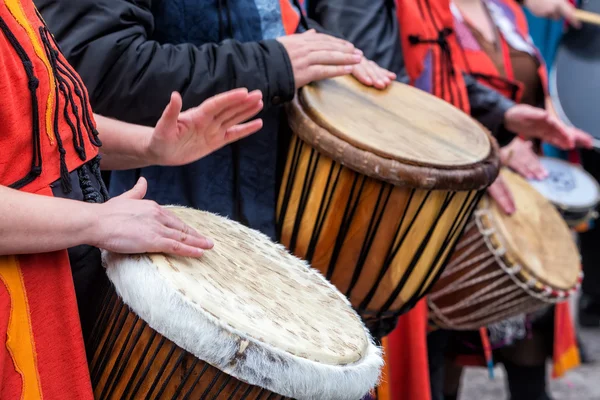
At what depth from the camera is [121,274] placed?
3.64 feet

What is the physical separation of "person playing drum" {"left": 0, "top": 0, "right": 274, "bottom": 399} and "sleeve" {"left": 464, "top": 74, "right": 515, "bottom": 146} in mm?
1750

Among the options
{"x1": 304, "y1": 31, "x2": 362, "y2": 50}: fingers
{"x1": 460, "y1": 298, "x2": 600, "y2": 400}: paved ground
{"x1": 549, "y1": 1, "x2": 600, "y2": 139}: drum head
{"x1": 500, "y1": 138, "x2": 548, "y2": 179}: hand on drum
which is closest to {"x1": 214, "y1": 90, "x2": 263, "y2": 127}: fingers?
{"x1": 304, "y1": 31, "x2": 362, "y2": 50}: fingers

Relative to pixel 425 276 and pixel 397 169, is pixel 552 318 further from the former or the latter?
pixel 397 169

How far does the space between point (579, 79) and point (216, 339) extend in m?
2.73

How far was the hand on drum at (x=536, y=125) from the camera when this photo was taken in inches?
106

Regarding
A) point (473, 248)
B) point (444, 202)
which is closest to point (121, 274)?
point (444, 202)

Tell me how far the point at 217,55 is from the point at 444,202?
55cm

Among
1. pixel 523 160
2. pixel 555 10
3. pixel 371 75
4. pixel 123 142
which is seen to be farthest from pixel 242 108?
pixel 555 10

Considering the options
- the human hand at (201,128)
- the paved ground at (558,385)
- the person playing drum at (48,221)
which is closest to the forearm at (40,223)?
the person playing drum at (48,221)

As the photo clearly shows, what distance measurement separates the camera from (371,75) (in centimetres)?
195

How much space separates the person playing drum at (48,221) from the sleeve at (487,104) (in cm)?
175

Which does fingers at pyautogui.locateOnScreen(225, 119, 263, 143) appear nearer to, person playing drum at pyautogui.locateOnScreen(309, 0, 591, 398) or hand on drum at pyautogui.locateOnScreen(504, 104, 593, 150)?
person playing drum at pyautogui.locateOnScreen(309, 0, 591, 398)

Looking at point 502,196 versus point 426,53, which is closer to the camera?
point 502,196

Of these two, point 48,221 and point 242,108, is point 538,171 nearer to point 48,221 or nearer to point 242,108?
point 242,108
